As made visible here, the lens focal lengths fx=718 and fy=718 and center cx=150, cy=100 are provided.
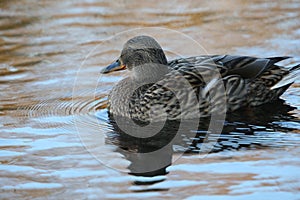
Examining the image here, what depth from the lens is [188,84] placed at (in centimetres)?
820

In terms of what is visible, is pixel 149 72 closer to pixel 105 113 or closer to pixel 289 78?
pixel 105 113

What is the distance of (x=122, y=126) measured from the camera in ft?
26.5

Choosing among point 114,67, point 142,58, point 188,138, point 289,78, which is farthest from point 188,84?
point 289,78

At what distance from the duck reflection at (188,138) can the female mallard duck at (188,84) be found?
15 centimetres

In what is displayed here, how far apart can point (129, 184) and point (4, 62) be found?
489 cm

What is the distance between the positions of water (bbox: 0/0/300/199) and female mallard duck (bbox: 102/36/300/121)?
24cm

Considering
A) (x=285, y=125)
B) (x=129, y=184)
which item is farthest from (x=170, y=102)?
(x=129, y=184)

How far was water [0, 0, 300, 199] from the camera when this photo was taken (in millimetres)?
6328

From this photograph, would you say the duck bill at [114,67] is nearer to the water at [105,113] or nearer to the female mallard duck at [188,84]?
the female mallard duck at [188,84]

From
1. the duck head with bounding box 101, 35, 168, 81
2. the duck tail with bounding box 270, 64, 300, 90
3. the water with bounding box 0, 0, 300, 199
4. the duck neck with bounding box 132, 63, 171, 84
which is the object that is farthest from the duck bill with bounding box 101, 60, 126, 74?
the duck tail with bounding box 270, 64, 300, 90

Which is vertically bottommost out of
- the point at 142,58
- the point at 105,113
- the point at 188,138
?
the point at 105,113

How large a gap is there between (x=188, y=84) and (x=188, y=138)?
2.90ft

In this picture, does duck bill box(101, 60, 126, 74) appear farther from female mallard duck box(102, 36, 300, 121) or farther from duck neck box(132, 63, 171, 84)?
duck neck box(132, 63, 171, 84)

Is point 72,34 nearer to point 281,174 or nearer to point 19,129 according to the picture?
point 19,129
